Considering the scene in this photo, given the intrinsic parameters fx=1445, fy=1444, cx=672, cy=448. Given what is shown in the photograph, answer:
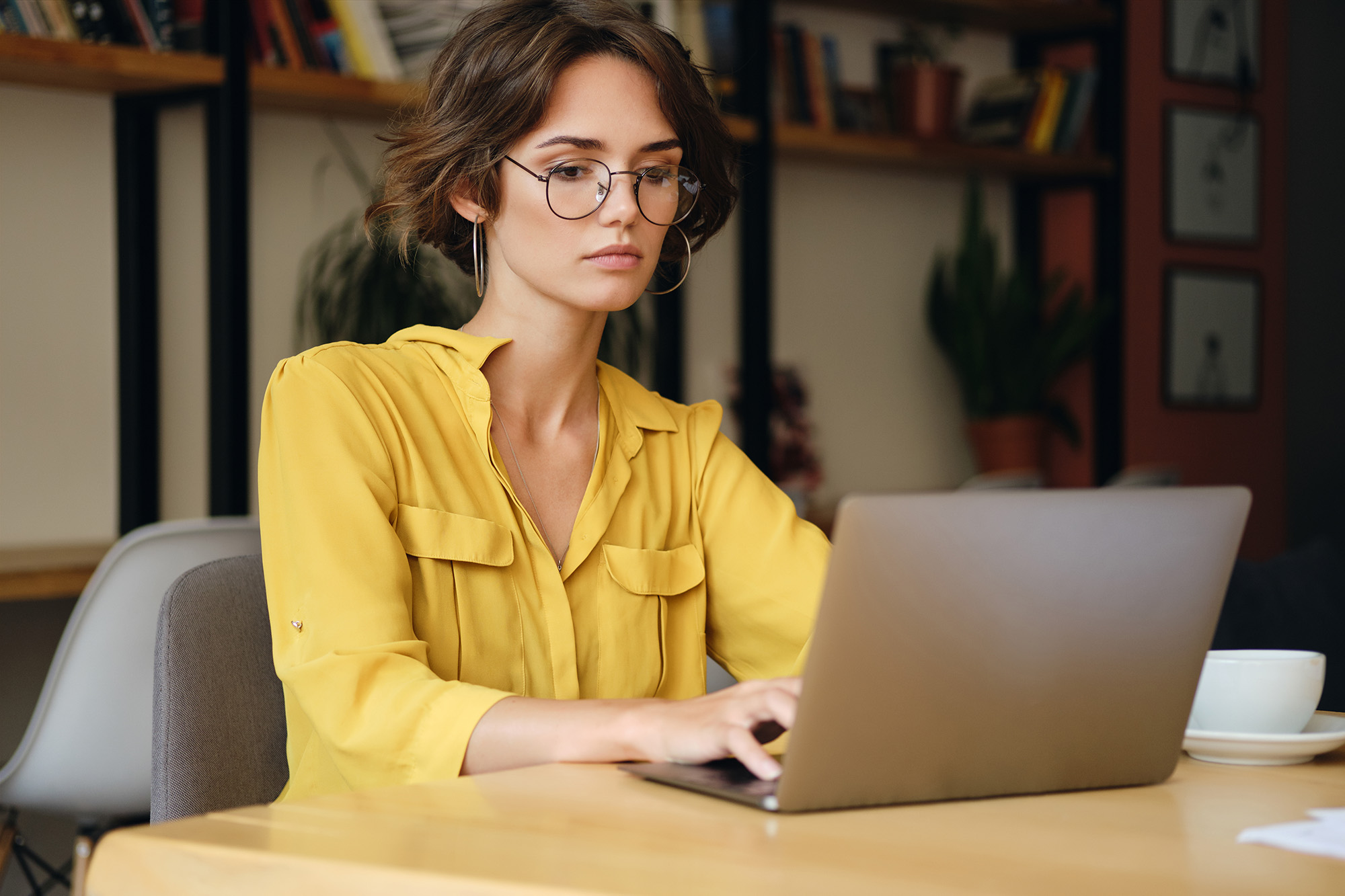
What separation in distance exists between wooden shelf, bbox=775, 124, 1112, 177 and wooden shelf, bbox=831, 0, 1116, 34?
1.48ft

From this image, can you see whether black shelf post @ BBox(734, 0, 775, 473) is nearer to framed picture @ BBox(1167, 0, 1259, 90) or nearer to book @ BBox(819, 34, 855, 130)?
book @ BBox(819, 34, 855, 130)

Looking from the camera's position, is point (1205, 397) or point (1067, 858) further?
point (1205, 397)

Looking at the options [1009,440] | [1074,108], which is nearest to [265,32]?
[1009,440]

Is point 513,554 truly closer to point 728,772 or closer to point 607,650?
point 607,650

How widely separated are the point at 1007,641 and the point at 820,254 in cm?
374

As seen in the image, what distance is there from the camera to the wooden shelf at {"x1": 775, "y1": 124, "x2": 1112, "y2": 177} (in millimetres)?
3990

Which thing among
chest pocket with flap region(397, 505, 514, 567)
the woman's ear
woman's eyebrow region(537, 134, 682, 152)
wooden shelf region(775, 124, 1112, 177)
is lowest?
chest pocket with flap region(397, 505, 514, 567)

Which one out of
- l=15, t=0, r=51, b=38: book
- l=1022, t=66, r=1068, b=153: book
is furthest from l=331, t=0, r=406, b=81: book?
l=1022, t=66, r=1068, b=153: book

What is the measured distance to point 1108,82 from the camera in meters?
4.80

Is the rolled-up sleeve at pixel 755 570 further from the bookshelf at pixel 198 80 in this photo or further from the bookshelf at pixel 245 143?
the bookshelf at pixel 198 80

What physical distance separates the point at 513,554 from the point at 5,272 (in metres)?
2.19

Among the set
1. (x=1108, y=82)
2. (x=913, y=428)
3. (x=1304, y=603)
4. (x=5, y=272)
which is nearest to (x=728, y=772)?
(x=1304, y=603)

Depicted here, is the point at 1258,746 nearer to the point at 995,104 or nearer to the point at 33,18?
the point at 33,18

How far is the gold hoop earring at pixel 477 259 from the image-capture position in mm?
1508
